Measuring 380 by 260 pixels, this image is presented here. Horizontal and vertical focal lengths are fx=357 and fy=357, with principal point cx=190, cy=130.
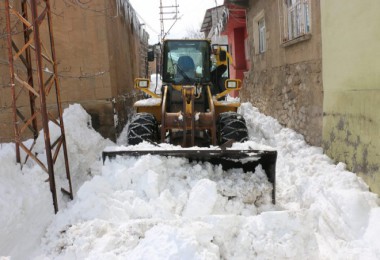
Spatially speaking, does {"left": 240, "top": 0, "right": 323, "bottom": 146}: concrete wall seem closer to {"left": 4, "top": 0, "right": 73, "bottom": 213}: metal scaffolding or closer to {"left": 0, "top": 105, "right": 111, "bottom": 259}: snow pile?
{"left": 0, "top": 105, "right": 111, "bottom": 259}: snow pile

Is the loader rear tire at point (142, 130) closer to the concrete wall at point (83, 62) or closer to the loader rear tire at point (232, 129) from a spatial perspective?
the loader rear tire at point (232, 129)

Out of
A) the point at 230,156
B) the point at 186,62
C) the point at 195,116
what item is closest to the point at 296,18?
the point at 186,62

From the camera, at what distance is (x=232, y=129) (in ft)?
19.7

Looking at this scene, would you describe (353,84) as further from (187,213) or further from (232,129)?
(187,213)

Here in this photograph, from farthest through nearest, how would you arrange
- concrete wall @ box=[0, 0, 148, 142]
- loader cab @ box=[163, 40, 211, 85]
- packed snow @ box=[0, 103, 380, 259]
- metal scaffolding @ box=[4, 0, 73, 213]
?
concrete wall @ box=[0, 0, 148, 142]
loader cab @ box=[163, 40, 211, 85]
metal scaffolding @ box=[4, 0, 73, 213]
packed snow @ box=[0, 103, 380, 259]

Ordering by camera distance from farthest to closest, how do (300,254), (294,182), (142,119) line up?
(142,119) < (294,182) < (300,254)

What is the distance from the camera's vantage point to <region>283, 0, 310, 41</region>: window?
683 centimetres

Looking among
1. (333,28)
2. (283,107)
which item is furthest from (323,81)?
(283,107)

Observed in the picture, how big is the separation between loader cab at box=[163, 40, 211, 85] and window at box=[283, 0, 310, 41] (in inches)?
73.8

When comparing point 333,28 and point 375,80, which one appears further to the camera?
point 333,28

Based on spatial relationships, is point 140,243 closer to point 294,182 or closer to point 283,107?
point 294,182

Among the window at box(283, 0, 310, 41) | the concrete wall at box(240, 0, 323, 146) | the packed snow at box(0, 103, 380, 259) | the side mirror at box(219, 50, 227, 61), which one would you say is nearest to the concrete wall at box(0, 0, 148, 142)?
the packed snow at box(0, 103, 380, 259)

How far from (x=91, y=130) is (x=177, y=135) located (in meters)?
1.93

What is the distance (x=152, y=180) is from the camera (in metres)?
4.21
